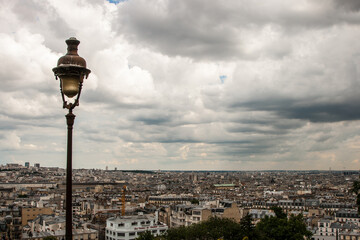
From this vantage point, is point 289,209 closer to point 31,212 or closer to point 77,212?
point 77,212

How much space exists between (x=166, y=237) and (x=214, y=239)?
21.9 ft

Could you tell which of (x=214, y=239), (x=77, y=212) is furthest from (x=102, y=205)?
(x=214, y=239)

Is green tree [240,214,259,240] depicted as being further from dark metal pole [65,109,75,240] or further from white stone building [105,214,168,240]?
dark metal pole [65,109,75,240]

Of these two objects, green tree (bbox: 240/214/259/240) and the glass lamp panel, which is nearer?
the glass lamp panel

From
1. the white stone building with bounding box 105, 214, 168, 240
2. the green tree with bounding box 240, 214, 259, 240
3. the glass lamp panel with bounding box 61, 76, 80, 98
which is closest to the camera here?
the glass lamp panel with bounding box 61, 76, 80, 98

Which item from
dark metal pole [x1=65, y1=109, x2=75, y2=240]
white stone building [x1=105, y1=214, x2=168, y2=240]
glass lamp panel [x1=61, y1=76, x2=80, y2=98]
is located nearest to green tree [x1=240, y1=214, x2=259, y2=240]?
white stone building [x1=105, y1=214, x2=168, y2=240]

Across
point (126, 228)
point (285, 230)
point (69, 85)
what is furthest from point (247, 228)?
point (69, 85)

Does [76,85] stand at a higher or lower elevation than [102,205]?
higher

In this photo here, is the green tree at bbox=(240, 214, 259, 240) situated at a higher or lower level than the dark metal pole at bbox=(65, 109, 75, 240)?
lower

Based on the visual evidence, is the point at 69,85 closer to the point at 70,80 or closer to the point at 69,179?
the point at 70,80

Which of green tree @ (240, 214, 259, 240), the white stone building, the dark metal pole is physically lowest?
the white stone building

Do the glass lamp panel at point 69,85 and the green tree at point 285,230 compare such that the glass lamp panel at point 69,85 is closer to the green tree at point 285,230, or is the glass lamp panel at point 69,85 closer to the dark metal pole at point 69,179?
the dark metal pole at point 69,179

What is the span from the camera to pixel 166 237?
56.3 m

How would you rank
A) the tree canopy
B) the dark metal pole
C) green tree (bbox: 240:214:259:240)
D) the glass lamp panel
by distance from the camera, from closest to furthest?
1. the dark metal pole
2. the glass lamp panel
3. green tree (bbox: 240:214:259:240)
4. the tree canopy
